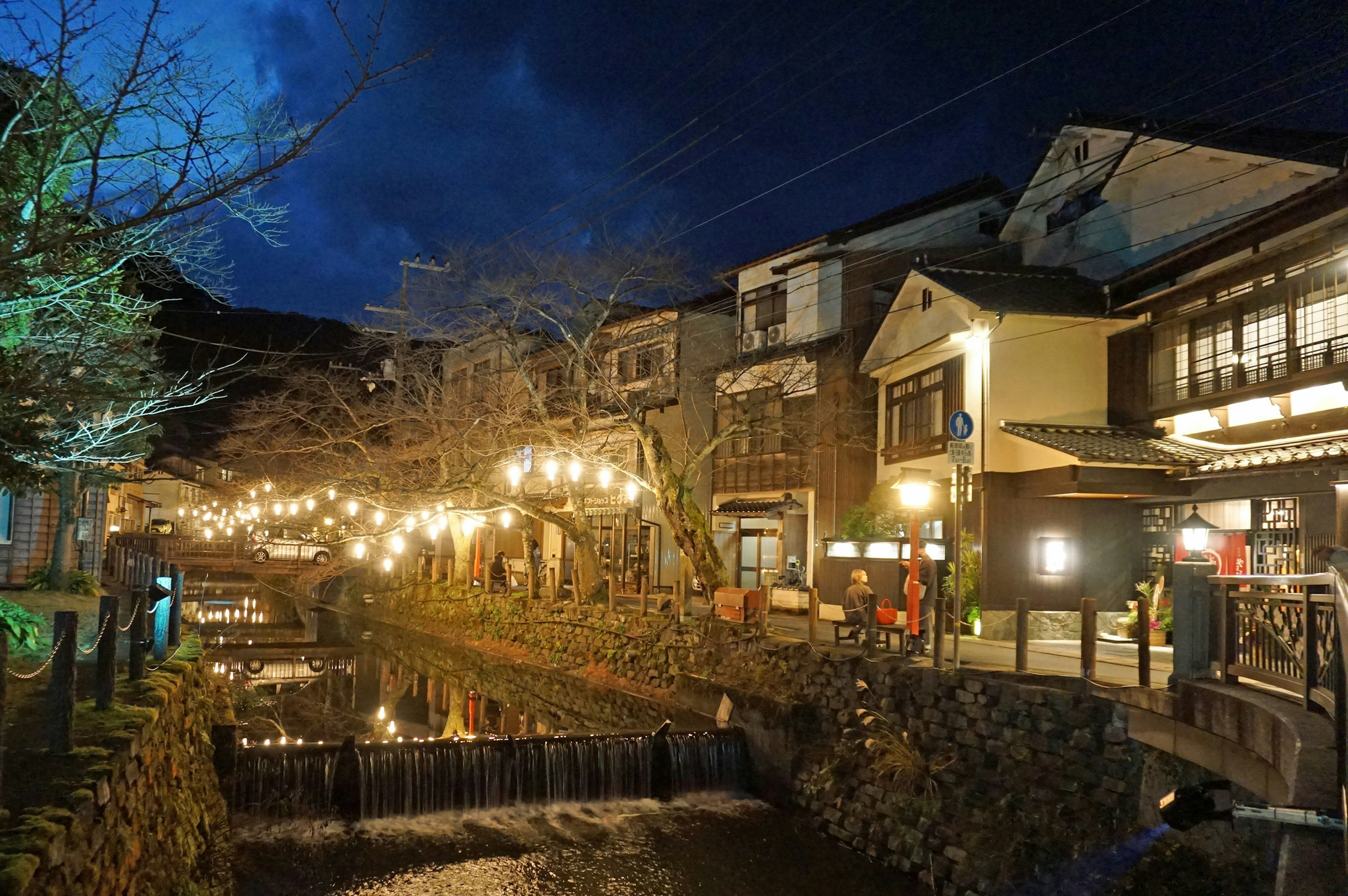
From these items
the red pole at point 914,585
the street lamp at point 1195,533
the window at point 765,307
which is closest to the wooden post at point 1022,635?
the red pole at point 914,585

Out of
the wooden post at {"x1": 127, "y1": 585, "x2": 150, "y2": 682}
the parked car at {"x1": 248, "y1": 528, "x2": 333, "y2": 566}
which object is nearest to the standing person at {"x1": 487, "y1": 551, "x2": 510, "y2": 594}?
the parked car at {"x1": 248, "y1": 528, "x2": 333, "y2": 566}

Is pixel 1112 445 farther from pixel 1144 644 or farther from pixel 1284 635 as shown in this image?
pixel 1284 635

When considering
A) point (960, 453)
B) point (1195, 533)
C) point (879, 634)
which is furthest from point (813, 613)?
point (1195, 533)

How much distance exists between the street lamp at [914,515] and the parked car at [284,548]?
25.5 meters

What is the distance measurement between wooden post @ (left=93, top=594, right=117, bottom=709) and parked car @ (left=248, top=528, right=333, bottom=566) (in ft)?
94.0

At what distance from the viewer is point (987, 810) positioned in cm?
1211

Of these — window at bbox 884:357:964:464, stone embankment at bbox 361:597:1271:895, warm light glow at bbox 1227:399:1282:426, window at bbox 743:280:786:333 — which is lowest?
stone embankment at bbox 361:597:1271:895

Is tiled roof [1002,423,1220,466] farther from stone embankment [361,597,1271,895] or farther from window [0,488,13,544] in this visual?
window [0,488,13,544]

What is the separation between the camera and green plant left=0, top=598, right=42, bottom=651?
1416cm

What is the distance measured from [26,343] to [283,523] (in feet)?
92.7

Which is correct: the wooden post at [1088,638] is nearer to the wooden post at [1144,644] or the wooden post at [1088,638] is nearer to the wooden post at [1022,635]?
the wooden post at [1144,644]

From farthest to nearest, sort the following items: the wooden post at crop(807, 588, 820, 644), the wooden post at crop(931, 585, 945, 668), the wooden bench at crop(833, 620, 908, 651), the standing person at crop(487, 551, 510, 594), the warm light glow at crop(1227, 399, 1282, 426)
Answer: the standing person at crop(487, 551, 510, 594), the wooden post at crop(807, 588, 820, 644), the warm light glow at crop(1227, 399, 1282, 426), the wooden bench at crop(833, 620, 908, 651), the wooden post at crop(931, 585, 945, 668)

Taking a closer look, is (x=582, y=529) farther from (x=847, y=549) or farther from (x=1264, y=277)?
(x=1264, y=277)

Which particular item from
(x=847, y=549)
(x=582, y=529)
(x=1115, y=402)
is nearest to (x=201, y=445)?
(x=582, y=529)
